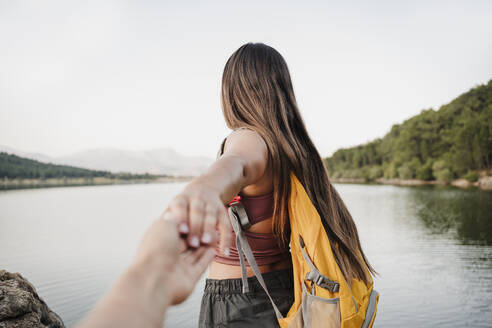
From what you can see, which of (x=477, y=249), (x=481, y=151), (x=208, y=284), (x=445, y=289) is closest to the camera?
(x=208, y=284)

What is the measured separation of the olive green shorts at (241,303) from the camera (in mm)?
1896

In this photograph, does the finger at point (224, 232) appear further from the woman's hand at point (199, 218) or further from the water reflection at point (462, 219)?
the water reflection at point (462, 219)

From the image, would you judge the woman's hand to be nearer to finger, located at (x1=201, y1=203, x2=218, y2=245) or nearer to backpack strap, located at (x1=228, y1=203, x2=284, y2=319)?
finger, located at (x1=201, y1=203, x2=218, y2=245)

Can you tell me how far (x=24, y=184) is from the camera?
74250 millimetres

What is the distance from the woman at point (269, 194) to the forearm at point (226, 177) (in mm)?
337

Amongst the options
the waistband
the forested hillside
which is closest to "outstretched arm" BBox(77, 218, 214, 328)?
the waistband

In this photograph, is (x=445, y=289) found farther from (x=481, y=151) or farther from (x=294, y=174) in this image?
(x=481, y=151)

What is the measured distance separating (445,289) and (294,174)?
36.1ft

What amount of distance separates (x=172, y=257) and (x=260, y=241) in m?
1.22

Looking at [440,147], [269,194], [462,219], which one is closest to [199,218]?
[269,194]

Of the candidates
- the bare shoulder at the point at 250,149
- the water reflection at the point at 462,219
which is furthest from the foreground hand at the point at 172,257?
the water reflection at the point at 462,219

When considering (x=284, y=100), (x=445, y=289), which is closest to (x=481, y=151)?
(x=445, y=289)

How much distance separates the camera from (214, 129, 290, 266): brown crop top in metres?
1.79

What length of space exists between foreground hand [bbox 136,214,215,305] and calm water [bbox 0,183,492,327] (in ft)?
28.7
